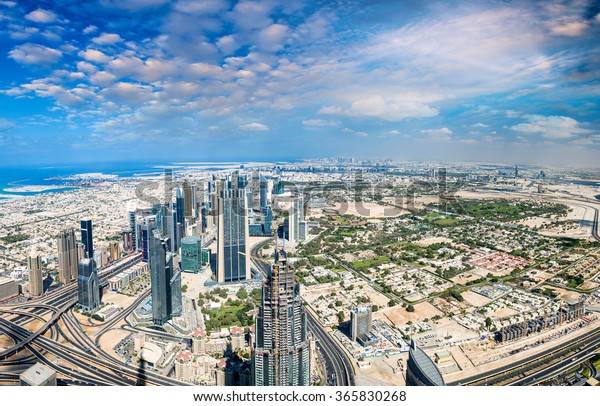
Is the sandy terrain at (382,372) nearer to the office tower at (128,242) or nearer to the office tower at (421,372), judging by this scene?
the office tower at (421,372)

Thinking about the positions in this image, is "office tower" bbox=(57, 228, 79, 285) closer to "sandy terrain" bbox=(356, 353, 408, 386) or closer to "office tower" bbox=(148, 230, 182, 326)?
"office tower" bbox=(148, 230, 182, 326)

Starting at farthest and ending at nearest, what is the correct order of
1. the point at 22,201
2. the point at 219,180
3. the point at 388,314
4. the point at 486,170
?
the point at 22,201, the point at 219,180, the point at 486,170, the point at 388,314

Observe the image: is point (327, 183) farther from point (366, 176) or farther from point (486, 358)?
point (486, 358)

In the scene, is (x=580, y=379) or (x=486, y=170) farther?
(x=486, y=170)

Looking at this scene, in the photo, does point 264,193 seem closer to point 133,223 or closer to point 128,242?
point 133,223
